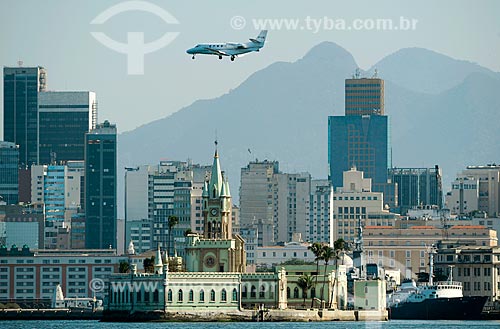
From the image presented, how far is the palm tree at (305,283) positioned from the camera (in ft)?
545

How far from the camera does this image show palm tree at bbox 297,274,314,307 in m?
166

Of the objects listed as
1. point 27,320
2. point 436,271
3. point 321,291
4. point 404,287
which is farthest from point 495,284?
point 27,320

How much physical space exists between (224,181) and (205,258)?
33.1 feet

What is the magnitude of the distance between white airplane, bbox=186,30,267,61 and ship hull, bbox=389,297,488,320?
1689 inches

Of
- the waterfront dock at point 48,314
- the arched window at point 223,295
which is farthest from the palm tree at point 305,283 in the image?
the waterfront dock at point 48,314

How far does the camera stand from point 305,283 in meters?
166

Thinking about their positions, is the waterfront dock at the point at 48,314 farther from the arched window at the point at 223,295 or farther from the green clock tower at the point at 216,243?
the arched window at the point at 223,295

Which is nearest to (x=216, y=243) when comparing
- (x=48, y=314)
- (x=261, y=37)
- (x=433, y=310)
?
(x=433, y=310)

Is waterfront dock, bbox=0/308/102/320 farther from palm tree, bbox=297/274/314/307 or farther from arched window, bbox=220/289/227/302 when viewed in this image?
palm tree, bbox=297/274/314/307

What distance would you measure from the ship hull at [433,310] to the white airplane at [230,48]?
141 ft

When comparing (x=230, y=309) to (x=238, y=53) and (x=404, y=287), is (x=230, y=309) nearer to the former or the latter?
(x=404, y=287)

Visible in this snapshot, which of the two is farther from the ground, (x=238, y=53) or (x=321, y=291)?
(x=238, y=53)

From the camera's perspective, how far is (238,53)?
131375mm

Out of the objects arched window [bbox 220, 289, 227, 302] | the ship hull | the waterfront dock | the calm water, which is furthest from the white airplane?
the waterfront dock
